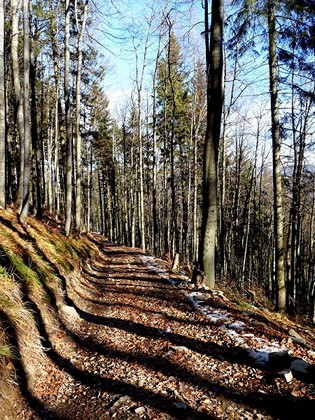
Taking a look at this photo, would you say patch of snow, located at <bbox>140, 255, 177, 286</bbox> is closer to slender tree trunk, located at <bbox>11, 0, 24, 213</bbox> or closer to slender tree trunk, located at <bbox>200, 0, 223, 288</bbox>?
slender tree trunk, located at <bbox>200, 0, 223, 288</bbox>

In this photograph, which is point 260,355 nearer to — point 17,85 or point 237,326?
point 237,326

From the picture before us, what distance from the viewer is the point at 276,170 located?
9195 mm

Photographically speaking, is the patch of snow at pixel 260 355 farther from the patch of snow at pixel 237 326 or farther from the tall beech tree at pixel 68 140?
the tall beech tree at pixel 68 140

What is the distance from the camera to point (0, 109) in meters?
8.20

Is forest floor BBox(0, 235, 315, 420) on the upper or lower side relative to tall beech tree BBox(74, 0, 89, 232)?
lower

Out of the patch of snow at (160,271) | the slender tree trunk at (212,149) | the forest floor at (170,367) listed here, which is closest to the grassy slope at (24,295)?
the forest floor at (170,367)

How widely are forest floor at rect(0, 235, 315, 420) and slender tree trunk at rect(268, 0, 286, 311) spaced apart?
3.25 metres

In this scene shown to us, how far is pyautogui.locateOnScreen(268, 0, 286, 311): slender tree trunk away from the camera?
9.11m

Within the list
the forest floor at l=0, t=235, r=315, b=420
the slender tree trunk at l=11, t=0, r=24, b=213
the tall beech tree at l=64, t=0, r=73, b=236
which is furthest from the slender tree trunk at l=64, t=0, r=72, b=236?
the forest floor at l=0, t=235, r=315, b=420

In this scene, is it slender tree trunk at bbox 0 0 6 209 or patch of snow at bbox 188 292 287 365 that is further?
slender tree trunk at bbox 0 0 6 209

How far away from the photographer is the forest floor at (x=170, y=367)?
Answer: 3.10 metres

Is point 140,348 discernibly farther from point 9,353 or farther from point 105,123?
point 105,123

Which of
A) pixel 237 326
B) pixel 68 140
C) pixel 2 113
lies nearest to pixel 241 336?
pixel 237 326

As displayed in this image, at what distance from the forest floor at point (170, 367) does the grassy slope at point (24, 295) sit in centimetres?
21
